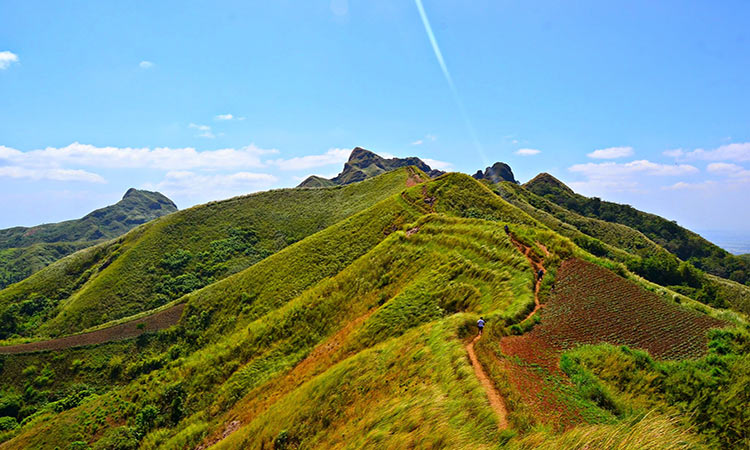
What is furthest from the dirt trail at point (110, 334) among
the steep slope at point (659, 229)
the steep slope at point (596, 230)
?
the steep slope at point (659, 229)

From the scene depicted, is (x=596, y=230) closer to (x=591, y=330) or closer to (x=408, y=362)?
(x=591, y=330)

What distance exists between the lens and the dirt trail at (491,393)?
917 cm

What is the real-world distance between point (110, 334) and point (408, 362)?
38.4 m

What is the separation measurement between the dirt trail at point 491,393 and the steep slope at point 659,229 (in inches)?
5631

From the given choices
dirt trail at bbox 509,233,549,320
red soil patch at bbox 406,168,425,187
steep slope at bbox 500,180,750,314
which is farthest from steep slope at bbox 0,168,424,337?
steep slope at bbox 500,180,750,314

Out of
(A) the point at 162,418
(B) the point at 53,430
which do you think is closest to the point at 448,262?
(A) the point at 162,418

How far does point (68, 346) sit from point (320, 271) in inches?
1111

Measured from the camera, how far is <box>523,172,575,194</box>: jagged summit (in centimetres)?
17186

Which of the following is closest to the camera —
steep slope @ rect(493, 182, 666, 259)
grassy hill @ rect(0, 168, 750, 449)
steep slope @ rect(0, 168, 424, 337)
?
grassy hill @ rect(0, 168, 750, 449)

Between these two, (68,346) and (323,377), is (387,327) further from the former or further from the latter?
(68,346)

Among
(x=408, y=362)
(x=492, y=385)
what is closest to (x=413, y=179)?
(x=408, y=362)

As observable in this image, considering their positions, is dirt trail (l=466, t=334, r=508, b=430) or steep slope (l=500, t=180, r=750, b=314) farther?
steep slope (l=500, t=180, r=750, b=314)

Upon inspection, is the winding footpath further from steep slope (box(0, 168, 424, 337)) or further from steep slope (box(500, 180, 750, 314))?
steep slope (box(500, 180, 750, 314))

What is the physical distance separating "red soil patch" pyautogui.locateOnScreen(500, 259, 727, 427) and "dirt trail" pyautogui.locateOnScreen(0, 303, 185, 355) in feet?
125
